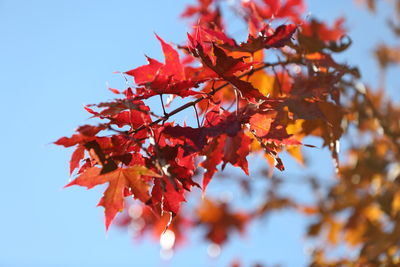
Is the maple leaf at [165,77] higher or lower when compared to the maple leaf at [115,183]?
higher

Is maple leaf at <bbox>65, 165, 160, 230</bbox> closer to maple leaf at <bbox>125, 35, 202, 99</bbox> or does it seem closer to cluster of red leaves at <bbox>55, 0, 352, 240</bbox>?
cluster of red leaves at <bbox>55, 0, 352, 240</bbox>

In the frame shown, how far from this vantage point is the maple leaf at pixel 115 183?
91cm

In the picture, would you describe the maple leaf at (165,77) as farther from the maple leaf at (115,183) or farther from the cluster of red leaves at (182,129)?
the maple leaf at (115,183)

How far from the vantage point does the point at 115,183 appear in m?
0.95

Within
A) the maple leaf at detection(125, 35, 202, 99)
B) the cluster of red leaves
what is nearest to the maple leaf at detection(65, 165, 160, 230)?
the cluster of red leaves

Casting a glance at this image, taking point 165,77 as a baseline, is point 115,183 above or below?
below

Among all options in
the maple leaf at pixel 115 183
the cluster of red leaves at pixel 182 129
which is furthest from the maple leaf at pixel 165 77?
the maple leaf at pixel 115 183

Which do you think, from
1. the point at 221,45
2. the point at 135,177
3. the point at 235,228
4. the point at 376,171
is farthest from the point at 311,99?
the point at 235,228

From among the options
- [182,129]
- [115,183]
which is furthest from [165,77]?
[115,183]

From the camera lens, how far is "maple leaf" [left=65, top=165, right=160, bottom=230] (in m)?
0.91

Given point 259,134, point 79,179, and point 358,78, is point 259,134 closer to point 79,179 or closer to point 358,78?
point 79,179

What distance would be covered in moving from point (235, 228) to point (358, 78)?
2.62m

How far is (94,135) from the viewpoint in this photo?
922 millimetres

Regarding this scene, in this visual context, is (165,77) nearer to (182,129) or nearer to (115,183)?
(182,129)
